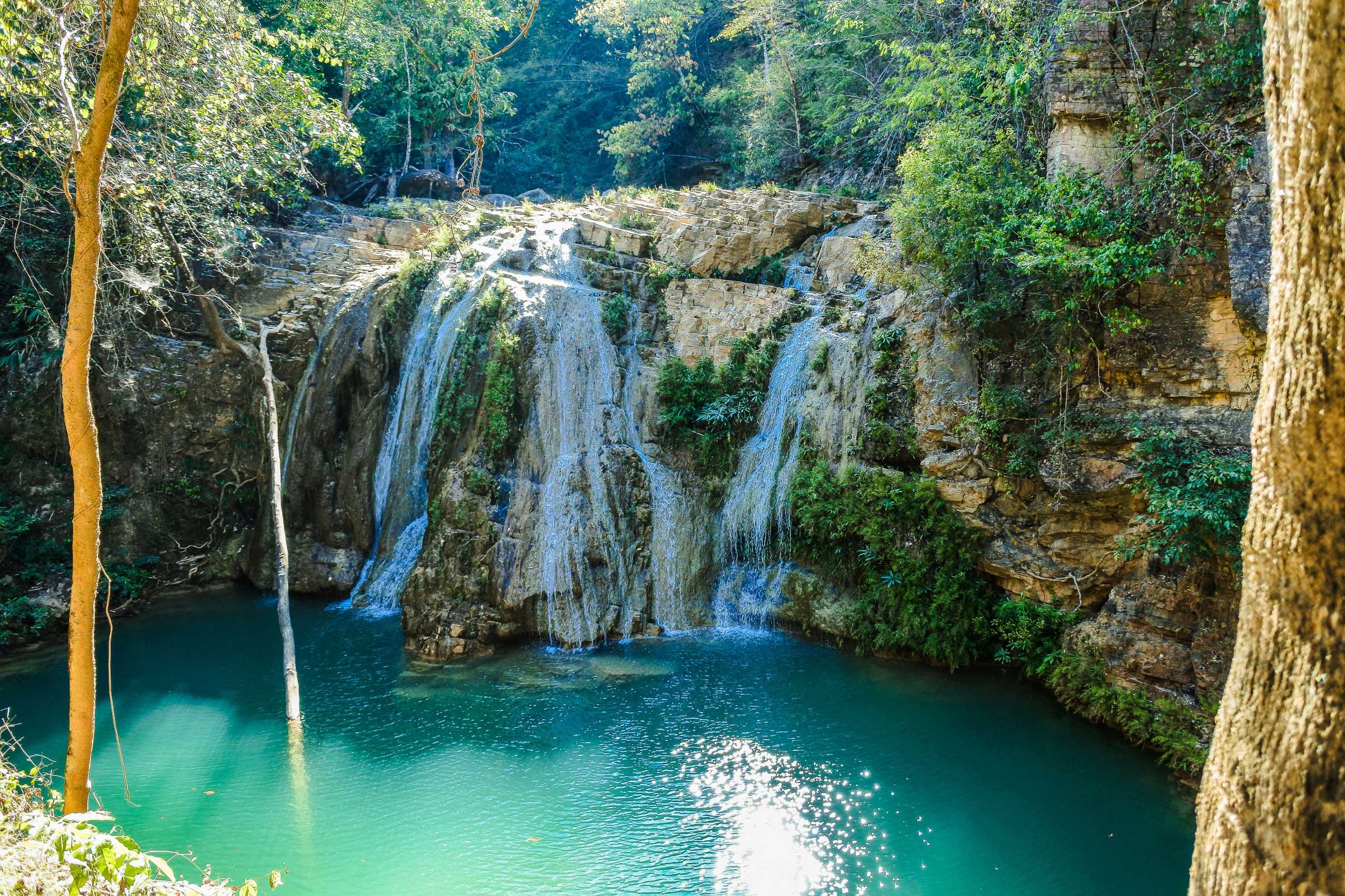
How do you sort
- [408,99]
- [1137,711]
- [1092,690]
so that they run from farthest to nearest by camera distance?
[408,99] < [1092,690] < [1137,711]

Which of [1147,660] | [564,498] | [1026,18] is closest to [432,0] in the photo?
[564,498]

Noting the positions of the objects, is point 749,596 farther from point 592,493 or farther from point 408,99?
point 408,99

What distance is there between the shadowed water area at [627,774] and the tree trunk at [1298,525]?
424 cm

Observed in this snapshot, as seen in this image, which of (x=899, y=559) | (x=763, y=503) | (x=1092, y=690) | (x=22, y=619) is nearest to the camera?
(x=1092, y=690)

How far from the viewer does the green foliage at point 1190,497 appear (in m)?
7.39

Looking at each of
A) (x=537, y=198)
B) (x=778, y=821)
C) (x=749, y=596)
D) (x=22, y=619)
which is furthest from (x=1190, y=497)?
(x=537, y=198)

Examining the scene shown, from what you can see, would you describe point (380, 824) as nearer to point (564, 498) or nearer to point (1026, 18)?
point (564, 498)

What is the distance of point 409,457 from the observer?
13.1m

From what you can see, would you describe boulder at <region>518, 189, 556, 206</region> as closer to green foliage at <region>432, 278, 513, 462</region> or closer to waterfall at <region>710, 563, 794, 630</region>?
green foliage at <region>432, 278, 513, 462</region>

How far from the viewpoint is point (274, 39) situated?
7.77m

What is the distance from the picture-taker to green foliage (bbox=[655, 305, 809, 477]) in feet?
40.3

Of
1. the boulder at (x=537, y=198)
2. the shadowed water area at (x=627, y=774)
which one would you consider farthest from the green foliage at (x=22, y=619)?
the boulder at (x=537, y=198)

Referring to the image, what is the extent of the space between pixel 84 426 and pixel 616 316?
32.4 ft

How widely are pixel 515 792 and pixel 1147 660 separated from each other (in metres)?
7.10
